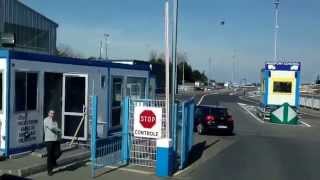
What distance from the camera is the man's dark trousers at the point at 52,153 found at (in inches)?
559

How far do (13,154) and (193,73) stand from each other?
16165 cm

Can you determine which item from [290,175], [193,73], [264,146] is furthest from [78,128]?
[193,73]

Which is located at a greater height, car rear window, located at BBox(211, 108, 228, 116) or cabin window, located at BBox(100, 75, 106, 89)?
cabin window, located at BBox(100, 75, 106, 89)

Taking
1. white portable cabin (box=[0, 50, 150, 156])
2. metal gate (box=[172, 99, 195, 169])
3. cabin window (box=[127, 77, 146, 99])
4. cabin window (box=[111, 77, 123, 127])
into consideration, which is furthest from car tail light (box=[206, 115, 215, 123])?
metal gate (box=[172, 99, 195, 169])

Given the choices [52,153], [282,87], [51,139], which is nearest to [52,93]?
[51,139]

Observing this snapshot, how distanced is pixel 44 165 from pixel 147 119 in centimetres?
285

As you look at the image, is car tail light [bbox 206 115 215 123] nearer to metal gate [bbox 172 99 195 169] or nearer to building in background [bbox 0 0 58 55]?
metal gate [bbox 172 99 195 169]

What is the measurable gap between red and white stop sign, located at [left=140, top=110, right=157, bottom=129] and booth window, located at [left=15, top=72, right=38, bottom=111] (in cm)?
327

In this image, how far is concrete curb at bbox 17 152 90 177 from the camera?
1395 centimetres

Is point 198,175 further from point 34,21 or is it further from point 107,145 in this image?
point 34,21

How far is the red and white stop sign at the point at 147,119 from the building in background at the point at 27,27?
60.9ft

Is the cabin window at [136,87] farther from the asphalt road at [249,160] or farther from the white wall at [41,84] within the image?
the asphalt road at [249,160]

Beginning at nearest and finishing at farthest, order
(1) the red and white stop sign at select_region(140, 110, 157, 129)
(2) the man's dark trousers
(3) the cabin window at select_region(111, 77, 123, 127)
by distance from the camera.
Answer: (2) the man's dark trousers < (1) the red and white stop sign at select_region(140, 110, 157, 129) < (3) the cabin window at select_region(111, 77, 123, 127)

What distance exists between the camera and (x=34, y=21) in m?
37.6
